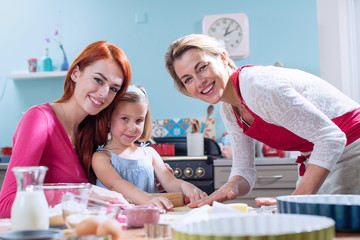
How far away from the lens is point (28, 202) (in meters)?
0.87

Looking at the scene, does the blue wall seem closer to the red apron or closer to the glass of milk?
the red apron

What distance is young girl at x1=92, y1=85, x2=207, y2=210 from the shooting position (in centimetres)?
174

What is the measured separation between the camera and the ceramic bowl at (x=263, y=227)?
63 centimetres

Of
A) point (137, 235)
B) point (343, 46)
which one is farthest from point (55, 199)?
point (343, 46)

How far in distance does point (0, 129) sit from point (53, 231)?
156 inches

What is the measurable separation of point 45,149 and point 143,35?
9.32 ft

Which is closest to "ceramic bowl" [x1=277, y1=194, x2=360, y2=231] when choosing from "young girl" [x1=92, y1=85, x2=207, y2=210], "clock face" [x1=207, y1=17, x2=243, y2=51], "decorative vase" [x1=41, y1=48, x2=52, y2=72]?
"young girl" [x1=92, y1=85, x2=207, y2=210]

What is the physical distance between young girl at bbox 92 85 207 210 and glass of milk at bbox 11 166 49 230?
2.71ft

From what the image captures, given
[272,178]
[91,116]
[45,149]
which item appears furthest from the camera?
[272,178]

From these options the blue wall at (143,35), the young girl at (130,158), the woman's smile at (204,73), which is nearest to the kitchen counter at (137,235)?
the young girl at (130,158)

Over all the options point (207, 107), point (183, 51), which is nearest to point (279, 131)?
point (183, 51)

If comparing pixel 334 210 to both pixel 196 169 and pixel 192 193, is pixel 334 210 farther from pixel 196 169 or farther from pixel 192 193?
pixel 196 169

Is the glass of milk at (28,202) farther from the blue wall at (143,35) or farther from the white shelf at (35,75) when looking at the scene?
the white shelf at (35,75)

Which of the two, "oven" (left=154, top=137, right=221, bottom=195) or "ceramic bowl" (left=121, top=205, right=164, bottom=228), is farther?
"oven" (left=154, top=137, right=221, bottom=195)
